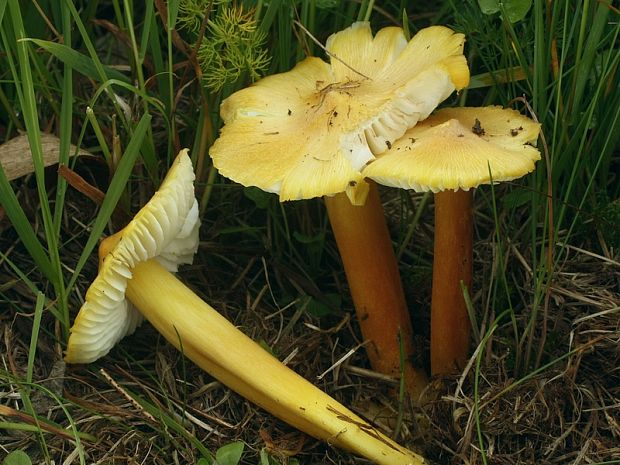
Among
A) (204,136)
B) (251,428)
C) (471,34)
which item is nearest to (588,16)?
(471,34)

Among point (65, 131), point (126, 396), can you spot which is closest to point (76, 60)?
point (65, 131)

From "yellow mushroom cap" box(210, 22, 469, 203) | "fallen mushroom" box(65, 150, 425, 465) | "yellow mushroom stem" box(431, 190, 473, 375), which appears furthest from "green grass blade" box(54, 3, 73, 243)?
"yellow mushroom stem" box(431, 190, 473, 375)

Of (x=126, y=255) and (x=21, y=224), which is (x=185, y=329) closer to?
(x=126, y=255)

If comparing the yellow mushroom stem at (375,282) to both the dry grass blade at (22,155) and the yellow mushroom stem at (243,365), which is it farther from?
the dry grass blade at (22,155)

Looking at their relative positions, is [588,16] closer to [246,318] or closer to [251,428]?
[246,318]

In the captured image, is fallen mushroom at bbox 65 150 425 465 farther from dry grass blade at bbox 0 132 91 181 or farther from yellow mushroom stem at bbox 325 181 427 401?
dry grass blade at bbox 0 132 91 181
